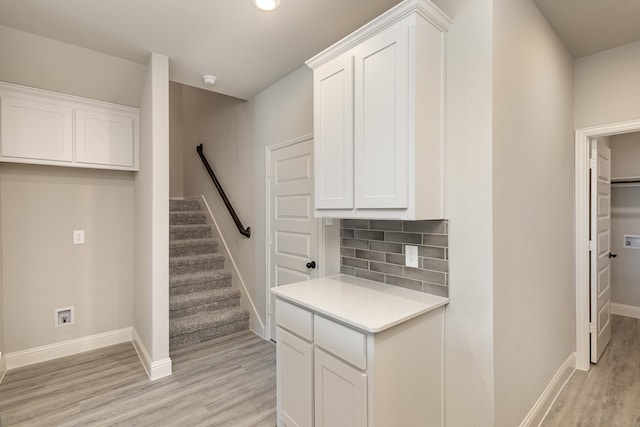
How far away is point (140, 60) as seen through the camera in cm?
266

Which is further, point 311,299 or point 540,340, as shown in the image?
point 540,340

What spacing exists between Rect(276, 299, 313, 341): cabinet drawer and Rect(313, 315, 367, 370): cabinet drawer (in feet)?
0.18

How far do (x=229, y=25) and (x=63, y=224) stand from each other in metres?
2.39

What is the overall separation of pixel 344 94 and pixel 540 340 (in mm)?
2055

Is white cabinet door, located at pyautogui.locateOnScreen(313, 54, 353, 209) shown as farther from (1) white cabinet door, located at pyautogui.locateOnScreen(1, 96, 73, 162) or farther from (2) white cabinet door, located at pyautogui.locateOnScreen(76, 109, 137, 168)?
(1) white cabinet door, located at pyautogui.locateOnScreen(1, 96, 73, 162)

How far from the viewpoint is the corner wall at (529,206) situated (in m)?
1.62

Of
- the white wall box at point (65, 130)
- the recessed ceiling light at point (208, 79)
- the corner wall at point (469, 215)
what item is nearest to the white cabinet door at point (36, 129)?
the white wall box at point (65, 130)

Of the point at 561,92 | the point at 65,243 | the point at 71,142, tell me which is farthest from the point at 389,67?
the point at 65,243

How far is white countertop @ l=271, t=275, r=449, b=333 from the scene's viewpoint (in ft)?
4.66

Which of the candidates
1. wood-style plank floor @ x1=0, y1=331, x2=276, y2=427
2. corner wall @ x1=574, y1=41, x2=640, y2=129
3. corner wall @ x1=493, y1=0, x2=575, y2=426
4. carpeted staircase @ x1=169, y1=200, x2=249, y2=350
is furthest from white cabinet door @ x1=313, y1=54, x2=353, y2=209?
corner wall @ x1=574, y1=41, x2=640, y2=129

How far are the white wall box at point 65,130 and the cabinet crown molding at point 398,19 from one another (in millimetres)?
2264

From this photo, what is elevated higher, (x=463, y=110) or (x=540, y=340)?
(x=463, y=110)

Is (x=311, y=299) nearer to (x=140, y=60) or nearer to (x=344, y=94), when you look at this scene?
(x=344, y=94)

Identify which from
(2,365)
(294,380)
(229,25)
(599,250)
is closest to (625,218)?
(599,250)
